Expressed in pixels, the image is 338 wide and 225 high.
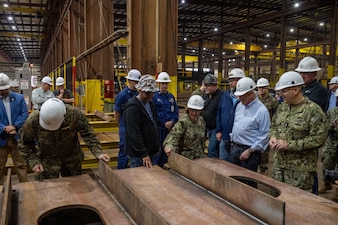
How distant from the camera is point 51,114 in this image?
8.09 feet

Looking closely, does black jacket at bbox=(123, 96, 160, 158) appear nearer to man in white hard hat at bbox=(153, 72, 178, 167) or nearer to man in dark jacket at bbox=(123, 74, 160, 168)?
man in dark jacket at bbox=(123, 74, 160, 168)

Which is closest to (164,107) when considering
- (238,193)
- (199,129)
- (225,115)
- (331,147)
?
(225,115)

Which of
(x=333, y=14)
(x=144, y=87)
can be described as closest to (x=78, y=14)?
(x=144, y=87)

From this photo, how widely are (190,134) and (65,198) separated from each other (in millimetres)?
1549

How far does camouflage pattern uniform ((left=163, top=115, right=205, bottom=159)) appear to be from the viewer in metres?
3.23

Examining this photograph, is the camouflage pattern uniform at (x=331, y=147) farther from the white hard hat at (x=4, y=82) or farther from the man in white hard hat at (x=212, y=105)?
the white hard hat at (x=4, y=82)

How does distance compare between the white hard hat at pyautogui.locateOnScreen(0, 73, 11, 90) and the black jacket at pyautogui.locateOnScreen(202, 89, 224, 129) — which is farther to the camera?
the black jacket at pyautogui.locateOnScreen(202, 89, 224, 129)

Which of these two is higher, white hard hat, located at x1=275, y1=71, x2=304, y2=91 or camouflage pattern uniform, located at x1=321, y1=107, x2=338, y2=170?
white hard hat, located at x1=275, y1=71, x2=304, y2=91

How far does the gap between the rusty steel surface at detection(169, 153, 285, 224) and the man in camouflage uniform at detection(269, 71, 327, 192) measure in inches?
32.2

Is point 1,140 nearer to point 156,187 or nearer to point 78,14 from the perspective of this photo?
point 156,187

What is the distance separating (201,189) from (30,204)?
124 cm

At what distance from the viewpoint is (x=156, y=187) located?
91.8 inches

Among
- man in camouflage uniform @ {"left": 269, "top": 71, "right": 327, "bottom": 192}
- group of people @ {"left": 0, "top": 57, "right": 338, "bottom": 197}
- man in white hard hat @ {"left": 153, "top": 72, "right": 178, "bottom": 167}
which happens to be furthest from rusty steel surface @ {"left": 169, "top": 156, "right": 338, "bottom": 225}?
man in white hard hat @ {"left": 153, "top": 72, "right": 178, "bottom": 167}

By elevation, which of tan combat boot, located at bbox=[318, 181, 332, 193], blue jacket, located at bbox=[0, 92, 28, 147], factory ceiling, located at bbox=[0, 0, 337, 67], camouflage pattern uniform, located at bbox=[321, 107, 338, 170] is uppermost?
factory ceiling, located at bbox=[0, 0, 337, 67]
